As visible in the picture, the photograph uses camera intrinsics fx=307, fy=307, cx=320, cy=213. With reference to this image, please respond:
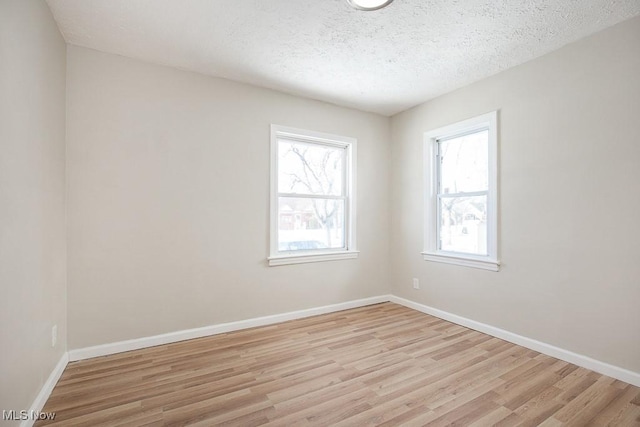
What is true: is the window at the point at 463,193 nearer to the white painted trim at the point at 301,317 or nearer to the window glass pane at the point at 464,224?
the window glass pane at the point at 464,224

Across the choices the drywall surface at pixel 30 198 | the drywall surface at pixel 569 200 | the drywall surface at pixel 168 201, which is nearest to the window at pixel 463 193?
the drywall surface at pixel 569 200

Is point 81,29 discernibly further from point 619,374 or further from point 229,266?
point 619,374

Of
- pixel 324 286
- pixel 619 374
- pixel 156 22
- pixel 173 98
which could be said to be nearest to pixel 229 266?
pixel 324 286

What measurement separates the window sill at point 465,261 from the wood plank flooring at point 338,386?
0.72m

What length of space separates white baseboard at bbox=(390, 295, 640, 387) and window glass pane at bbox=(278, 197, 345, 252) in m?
1.50

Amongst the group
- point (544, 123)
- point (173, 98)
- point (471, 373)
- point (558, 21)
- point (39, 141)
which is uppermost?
point (558, 21)

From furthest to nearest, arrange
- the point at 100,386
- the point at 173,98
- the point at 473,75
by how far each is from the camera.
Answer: the point at 473,75, the point at 173,98, the point at 100,386

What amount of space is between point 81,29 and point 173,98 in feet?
2.63

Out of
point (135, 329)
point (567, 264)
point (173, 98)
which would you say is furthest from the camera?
point (173, 98)

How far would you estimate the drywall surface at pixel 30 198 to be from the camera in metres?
1.54

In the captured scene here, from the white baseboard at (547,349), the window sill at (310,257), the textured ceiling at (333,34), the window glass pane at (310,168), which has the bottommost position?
the white baseboard at (547,349)

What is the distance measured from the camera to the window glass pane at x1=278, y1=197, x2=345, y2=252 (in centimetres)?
370

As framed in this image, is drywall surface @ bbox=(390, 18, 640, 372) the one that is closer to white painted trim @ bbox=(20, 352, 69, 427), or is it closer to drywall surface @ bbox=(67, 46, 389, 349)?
drywall surface @ bbox=(67, 46, 389, 349)

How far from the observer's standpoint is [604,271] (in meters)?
2.40
